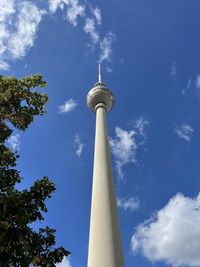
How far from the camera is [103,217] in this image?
43.0m

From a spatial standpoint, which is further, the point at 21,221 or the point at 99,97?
the point at 99,97

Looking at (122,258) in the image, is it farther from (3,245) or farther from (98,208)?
(3,245)

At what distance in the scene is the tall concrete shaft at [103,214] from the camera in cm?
3806

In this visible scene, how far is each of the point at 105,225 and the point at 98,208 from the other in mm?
3288

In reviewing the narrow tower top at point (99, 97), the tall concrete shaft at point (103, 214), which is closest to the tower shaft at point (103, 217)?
the tall concrete shaft at point (103, 214)

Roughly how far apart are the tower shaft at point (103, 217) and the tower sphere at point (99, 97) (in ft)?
49.0

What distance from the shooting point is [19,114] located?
17.2 meters

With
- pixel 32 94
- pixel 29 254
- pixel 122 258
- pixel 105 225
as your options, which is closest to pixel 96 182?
pixel 105 225

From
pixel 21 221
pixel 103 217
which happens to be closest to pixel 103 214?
pixel 103 217

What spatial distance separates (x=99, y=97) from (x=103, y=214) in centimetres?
3246

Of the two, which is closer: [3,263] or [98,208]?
[3,263]

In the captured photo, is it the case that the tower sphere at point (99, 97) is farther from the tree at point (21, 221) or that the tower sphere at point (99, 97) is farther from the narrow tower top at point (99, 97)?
the tree at point (21, 221)

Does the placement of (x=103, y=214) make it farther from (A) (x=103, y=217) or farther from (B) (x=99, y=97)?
(B) (x=99, y=97)

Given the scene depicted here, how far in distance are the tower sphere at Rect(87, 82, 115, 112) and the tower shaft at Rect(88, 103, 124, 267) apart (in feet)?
49.0
